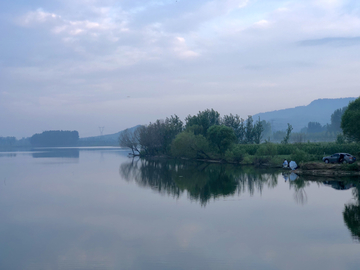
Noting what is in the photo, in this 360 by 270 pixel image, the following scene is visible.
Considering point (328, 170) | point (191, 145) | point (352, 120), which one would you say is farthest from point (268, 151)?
point (191, 145)

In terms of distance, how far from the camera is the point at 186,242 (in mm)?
15469

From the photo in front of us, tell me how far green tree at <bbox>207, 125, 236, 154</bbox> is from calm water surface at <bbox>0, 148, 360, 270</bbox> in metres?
35.1

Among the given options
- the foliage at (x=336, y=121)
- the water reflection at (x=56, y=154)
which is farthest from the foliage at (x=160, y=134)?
the foliage at (x=336, y=121)

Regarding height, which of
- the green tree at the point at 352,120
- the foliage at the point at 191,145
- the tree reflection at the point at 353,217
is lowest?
the tree reflection at the point at 353,217

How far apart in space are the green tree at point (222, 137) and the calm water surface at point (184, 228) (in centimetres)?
3512

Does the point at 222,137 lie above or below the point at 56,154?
above

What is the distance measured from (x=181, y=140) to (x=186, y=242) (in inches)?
2280

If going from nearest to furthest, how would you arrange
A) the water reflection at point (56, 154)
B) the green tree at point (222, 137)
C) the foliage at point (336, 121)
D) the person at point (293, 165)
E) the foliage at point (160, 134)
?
the person at point (293, 165) → the green tree at point (222, 137) → the foliage at point (160, 134) → the water reflection at point (56, 154) → the foliage at point (336, 121)

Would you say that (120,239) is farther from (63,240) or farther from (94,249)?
(63,240)

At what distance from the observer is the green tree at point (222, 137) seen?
66819 millimetres

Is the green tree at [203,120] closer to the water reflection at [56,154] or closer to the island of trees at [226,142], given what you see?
the island of trees at [226,142]

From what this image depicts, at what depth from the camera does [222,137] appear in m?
67.2

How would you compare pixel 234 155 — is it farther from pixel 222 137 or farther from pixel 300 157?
pixel 300 157

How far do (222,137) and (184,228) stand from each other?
50.4m
